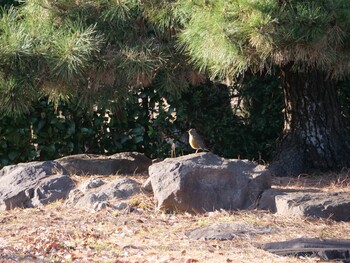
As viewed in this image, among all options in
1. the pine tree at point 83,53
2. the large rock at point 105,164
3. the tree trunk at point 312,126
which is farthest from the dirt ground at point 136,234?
the pine tree at point 83,53

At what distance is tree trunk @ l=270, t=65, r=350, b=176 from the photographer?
7949 millimetres

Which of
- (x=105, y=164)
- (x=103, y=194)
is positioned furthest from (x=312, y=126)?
(x=103, y=194)

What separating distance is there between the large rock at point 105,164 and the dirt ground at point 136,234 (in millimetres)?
970

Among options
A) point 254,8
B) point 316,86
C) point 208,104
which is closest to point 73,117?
point 208,104

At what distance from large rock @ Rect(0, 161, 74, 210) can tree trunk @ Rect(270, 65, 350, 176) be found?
7.46ft

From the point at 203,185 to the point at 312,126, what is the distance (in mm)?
1901

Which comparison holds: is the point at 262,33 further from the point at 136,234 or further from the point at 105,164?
the point at 105,164

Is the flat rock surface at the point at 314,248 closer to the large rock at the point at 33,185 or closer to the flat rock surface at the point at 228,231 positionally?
the flat rock surface at the point at 228,231

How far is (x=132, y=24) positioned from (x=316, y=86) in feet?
6.84

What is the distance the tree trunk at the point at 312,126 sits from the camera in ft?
26.1

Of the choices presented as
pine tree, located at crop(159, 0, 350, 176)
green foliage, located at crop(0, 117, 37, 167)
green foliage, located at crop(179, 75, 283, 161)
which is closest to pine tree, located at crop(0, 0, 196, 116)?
pine tree, located at crop(159, 0, 350, 176)

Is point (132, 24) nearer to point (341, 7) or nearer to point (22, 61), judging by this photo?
point (22, 61)

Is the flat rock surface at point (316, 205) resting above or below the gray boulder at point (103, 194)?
below

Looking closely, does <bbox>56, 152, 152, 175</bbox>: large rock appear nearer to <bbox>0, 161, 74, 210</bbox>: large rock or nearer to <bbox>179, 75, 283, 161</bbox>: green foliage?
<bbox>0, 161, 74, 210</bbox>: large rock
